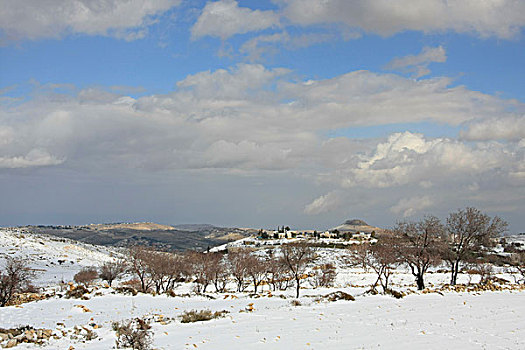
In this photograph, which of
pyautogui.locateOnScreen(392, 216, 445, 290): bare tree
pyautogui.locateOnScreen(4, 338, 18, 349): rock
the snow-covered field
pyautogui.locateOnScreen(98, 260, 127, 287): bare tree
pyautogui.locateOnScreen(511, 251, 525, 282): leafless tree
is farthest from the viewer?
pyautogui.locateOnScreen(98, 260, 127, 287): bare tree

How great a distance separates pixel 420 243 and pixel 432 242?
136 centimetres

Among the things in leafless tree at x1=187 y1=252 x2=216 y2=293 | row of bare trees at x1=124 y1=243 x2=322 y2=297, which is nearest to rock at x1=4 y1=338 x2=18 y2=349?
row of bare trees at x1=124 y1=243 x2=322 y2=297

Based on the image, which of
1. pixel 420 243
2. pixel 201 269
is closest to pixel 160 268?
pixel 201 269

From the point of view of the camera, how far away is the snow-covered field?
1669 cm

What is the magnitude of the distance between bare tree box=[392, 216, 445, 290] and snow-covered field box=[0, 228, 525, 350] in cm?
632

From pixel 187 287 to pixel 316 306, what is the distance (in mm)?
35747

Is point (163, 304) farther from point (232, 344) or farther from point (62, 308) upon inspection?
point (232, 344)

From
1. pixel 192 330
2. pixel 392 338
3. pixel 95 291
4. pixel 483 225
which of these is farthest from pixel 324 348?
pixel 483 225

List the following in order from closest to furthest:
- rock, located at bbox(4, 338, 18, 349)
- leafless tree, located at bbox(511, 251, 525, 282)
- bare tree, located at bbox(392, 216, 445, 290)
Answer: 1. rock, located at bbox(4, 338, 18, 349)
2. bare tree, located at bbox(392, 216, 445, 290)
3. leafless tree, located at bbox(511, 251, 525, 282)

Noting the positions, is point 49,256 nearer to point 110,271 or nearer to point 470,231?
point 110,271

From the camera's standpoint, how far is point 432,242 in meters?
42.7

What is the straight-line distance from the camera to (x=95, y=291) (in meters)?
37.9

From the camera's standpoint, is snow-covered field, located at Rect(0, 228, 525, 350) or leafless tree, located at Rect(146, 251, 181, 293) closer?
snow-covered field, located at Rect(0, 228, 525, 350)

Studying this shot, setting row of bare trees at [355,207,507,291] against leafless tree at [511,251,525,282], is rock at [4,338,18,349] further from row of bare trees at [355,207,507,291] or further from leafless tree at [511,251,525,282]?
leafless tree at [511,251,525,282]
